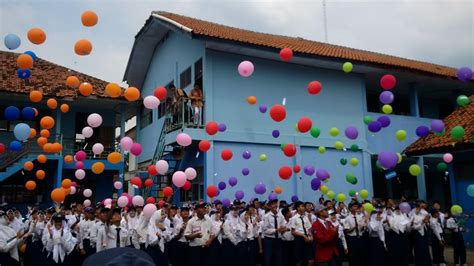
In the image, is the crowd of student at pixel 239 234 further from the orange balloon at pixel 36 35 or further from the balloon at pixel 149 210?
the orange balloon at pixel 36 35

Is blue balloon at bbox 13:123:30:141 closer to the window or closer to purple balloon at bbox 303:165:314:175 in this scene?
the window

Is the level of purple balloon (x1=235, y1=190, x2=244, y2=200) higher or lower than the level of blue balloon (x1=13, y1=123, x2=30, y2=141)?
lower

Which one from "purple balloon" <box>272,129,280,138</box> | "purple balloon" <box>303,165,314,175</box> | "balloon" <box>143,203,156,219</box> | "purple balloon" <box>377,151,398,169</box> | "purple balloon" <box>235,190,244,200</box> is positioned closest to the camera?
"balloon" <box>143,203,156,219</box>

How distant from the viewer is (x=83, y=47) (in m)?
8.86

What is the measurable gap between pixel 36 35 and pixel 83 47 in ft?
3.20

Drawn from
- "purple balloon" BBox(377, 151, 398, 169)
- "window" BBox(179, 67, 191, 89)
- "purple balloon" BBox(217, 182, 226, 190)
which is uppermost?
"window" BBox(179, 67, 191, 89)

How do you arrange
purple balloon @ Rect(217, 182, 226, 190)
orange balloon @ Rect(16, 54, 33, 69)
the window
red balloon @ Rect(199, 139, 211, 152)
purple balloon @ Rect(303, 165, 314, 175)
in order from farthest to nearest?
1. the window
2. purple balloon @ Rect(303, 165, 314, 175)
3. purple balloon @ Rect(217, 182, 226, 190)
4. red balloon @ Rect(199, 139, 211, 152)
5. orange balloon @ Rect(16, 54, 33, 69)

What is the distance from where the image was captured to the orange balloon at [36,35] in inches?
348

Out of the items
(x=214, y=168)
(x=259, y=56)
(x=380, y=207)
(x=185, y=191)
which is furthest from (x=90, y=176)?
(x=380, y=207)

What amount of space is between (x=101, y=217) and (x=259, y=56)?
777 cm

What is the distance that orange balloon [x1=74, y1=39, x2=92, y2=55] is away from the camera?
8.86m

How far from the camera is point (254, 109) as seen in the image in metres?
13.5

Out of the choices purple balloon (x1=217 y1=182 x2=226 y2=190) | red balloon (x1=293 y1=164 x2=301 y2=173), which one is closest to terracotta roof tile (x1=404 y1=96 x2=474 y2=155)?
red balloon (x1=293 y1=164 x2=301 y2=173)

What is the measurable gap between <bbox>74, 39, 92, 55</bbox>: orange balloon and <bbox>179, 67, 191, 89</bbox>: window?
5.81 m
